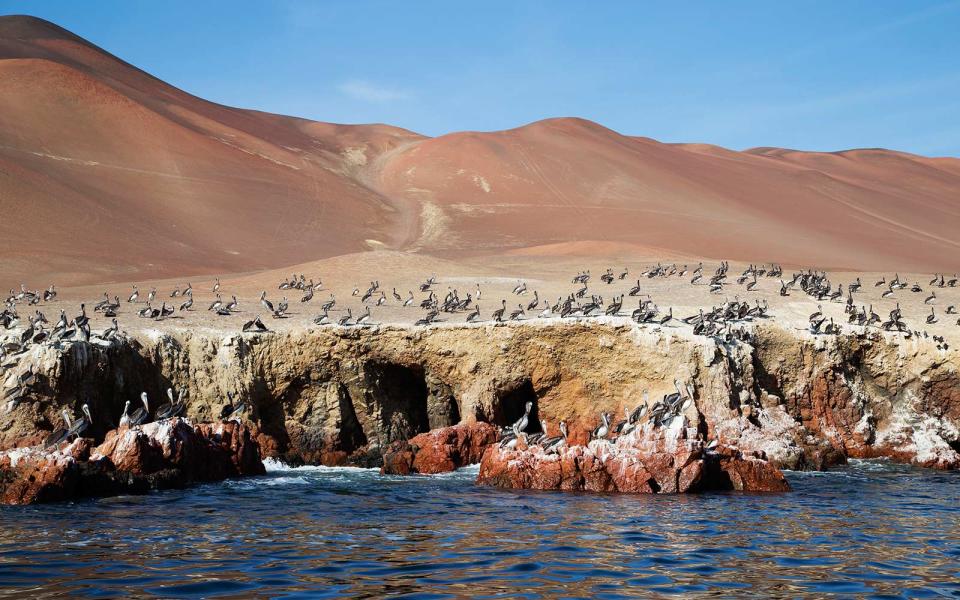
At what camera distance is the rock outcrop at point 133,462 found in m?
20.5

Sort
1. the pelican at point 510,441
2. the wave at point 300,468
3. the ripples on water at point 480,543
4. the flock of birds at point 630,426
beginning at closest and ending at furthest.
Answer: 1. the ripples on water at point 480,543
2. the flock of birds at point 630,426
3. the pelican at point 510,441
4. the wave at point 300,468

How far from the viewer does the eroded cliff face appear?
1072 inches

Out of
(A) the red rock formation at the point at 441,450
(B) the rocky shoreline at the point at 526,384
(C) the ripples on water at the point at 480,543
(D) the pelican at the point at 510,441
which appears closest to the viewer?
(C) the ripples on water at the point at 480,543

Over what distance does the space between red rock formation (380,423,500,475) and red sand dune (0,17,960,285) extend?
35.5 meters

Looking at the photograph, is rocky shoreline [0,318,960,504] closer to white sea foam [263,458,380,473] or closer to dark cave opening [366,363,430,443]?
dark cave opening [366,363,430,443]

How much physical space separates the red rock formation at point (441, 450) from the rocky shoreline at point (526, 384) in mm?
59

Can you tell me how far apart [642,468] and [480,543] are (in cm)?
671

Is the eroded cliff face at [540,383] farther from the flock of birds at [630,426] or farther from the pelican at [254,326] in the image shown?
the flock of birds at [630,426]

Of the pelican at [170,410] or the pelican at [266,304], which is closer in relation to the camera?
the pelican at [170,410]

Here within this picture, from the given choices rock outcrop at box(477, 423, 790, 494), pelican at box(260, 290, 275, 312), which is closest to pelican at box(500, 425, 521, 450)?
rock outcrop at box(477, 423, 790, 494)

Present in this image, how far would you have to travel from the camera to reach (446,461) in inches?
1028

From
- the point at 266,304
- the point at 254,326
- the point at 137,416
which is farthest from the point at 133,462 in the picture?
the point at 266,304

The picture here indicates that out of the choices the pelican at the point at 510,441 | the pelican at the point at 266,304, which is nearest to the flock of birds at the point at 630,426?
the pelican at the point at 510,441

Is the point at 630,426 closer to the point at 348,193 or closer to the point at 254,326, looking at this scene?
the point at 254,326
